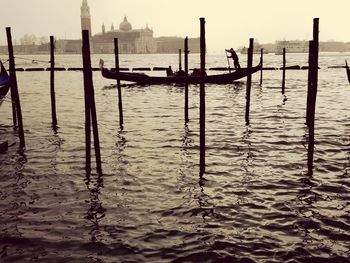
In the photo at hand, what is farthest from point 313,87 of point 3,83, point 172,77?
point 172,77

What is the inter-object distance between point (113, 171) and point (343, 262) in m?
6.17

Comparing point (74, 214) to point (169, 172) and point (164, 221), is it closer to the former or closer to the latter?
point (164, 221)

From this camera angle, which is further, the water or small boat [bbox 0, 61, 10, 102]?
small boat [bbox 0, 61, 10, 102]

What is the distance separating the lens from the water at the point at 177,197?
6.39m

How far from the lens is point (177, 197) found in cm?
855

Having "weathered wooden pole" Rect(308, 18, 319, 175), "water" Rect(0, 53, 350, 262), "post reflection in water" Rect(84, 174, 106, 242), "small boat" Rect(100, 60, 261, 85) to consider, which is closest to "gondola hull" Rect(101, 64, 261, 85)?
"small boat" Rect(100, 60, 261, 85)

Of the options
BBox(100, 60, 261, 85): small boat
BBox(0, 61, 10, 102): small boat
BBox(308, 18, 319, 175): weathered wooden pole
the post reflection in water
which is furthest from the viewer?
BBox(100, 60, 261, 85): small boat

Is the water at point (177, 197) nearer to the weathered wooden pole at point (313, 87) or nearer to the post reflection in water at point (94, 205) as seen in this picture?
the post reflection in water at point (94, 205)

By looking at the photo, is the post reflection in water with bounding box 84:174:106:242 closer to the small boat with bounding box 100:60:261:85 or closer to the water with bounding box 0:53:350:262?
the water with bounding box 0:53:350:262

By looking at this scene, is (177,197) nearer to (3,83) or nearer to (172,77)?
(3,83)

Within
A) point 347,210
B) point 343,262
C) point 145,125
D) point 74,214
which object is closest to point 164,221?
point 74,214

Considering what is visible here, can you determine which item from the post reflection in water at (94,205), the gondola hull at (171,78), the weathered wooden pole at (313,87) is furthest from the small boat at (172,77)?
the post reflection in water at (94,205)

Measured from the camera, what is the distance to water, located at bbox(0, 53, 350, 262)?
252 inches

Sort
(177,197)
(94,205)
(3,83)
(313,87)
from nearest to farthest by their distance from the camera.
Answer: (94,205) < (177,197) < (313,87) < (3,83)
